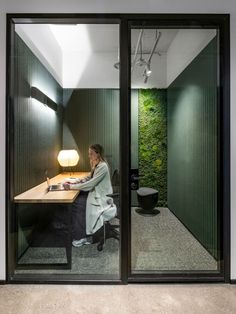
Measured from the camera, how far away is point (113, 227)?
100 inches

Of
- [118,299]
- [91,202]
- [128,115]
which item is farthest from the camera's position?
[91,202]

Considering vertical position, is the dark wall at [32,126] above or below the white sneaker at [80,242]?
above

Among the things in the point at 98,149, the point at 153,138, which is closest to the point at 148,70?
the point at 153,138

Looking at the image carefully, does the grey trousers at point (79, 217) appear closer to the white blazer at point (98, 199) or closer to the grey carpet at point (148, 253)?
the white blazer at point (98, 199)

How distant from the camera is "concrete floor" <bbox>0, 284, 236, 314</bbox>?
6.61 feet

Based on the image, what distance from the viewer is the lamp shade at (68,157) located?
2518 millimetres

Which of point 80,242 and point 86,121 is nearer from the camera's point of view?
point 86,121

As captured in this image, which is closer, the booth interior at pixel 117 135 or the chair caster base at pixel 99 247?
the booth interior at pixel 117 135

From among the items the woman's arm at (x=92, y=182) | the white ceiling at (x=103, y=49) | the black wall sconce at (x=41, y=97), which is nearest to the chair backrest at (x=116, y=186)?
the woman's arm at (x=92, y=182)

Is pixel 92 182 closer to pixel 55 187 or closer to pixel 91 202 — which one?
pixel 91 202

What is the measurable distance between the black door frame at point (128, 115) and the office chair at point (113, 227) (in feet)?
0.23

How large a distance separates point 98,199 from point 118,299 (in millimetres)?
933

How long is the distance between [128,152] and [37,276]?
4.92 ft

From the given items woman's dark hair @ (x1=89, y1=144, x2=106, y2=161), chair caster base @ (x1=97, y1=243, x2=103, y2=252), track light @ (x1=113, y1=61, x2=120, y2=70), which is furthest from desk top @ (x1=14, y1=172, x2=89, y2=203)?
track light @ (x1=113, y1=61, x2=120, y2=70)
